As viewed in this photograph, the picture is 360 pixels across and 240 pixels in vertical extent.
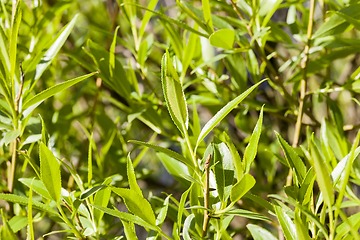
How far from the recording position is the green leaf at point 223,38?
305 mm

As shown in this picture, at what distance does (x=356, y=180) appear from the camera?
1.08 feet

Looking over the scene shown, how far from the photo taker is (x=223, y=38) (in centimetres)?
32

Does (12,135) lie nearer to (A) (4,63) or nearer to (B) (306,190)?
(A) (4,63)

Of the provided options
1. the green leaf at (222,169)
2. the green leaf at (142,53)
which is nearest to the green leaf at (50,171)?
the green leaf at (222,169)

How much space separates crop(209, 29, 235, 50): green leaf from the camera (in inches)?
12.0

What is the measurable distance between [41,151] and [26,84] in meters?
0.12

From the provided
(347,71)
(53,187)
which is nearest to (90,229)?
(53,187)

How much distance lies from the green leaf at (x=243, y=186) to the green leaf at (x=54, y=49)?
0.22 metres

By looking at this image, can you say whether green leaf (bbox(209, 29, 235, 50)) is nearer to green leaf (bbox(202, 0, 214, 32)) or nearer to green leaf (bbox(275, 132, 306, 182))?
green leaf (bbox(202, 0, 214, 32))

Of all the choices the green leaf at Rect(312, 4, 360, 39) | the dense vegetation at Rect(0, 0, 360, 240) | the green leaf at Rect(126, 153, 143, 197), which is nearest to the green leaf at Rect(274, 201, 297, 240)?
the dense vegetation at Rect(0, 0, 360, 240)

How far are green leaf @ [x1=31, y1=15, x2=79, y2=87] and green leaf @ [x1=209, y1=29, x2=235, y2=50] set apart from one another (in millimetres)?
138

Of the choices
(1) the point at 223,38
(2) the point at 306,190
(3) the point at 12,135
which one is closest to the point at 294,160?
(2) the point at 306,190

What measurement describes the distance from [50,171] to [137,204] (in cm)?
7

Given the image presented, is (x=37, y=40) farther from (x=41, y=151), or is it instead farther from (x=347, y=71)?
(x=347, y=71)
